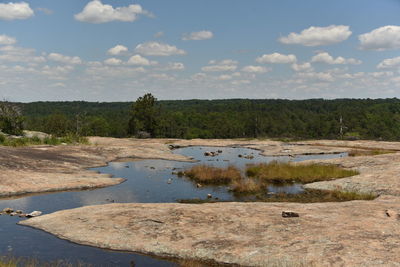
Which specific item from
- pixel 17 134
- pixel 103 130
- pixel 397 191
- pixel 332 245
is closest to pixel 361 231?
pixel 332 245

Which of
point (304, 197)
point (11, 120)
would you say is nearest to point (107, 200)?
point (304, 197)

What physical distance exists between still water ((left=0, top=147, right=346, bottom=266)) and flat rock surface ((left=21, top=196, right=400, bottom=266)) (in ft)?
2.24

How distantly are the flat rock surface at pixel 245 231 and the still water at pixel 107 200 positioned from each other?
0.68 metres

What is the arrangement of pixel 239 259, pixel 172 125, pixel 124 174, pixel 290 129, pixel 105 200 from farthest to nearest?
1. pixel 290 129
2. pixel 172 125
3. pixel 124 174
4. pixel 105 200
5. pixel 239 259

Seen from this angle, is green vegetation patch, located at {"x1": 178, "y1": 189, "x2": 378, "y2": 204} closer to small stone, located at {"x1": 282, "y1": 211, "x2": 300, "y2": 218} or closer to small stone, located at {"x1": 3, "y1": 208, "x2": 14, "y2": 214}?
small stone, located at {"x1": 282, "y1": 211, "x2": 300, "y2": 218}

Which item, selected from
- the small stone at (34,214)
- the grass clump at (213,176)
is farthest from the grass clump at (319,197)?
the small stone at (34,214)

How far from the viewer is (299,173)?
33438 millimetres

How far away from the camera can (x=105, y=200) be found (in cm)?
2417

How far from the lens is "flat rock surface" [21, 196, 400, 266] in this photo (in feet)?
43.9

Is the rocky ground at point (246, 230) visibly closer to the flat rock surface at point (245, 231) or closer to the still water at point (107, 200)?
the flat rock surface at point (245, 231)

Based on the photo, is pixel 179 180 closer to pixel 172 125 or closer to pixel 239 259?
pixel 239 259

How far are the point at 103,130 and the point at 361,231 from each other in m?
139

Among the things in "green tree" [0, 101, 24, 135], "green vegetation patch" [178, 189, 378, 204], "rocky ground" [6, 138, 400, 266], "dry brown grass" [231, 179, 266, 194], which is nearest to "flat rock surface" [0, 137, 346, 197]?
"rocky ground" [6, 138, 400, 266]

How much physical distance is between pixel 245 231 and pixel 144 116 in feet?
290
